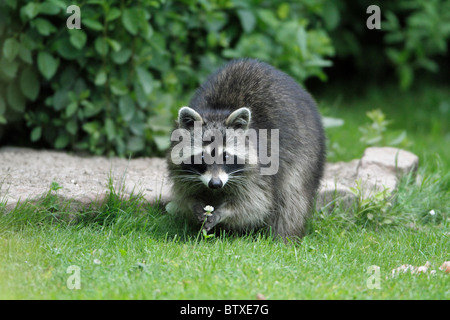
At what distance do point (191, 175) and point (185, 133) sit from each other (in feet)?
0.99

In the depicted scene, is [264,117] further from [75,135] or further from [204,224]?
[75,135]

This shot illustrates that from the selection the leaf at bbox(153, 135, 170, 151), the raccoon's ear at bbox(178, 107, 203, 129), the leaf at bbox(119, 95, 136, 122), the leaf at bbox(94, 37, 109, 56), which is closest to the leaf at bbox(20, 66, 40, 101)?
Answer: the leaf at bbox(94, 37, 109, 56)

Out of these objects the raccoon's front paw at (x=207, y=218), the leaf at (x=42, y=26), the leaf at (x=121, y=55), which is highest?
the leaf at (x=42, y=26)

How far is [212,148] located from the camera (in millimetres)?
4395

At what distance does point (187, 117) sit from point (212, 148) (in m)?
0.32

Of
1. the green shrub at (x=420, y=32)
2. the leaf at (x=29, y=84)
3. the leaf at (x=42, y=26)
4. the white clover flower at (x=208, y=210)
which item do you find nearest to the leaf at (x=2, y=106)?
the leaf at (x=29, y=84)

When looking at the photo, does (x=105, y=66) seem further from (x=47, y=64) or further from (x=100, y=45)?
(x=47, y=64)

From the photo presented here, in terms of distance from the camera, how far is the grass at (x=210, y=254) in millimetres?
3633

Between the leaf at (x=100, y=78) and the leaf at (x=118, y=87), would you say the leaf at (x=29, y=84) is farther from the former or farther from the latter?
the leaf at (x=118, y=87)

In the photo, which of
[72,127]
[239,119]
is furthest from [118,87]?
[239,119]

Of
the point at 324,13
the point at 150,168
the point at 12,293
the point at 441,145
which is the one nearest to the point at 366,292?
the point at 12,293

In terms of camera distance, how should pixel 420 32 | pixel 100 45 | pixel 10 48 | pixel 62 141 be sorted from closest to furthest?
pixel 10 48 → pixel 100 45 → pixel 62 141 → pixel 420 32

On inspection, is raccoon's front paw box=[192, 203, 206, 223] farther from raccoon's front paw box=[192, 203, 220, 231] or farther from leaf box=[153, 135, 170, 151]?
leaf box=[153, 135, 170, 151]

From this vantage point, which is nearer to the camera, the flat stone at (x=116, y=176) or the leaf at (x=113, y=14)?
the flat stone at (x=116, y=176)
